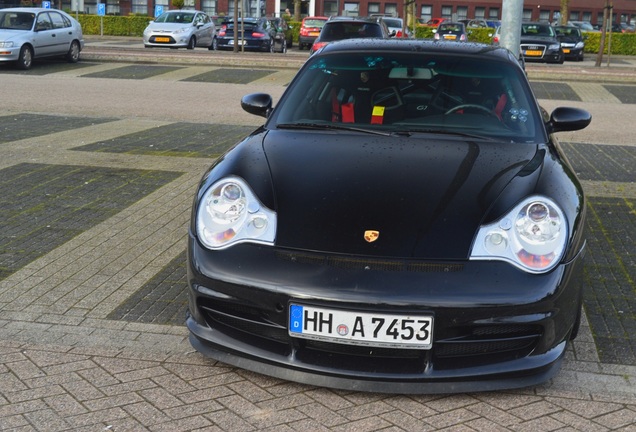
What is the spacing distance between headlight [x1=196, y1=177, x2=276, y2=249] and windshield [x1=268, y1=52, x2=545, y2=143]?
0.92 metres

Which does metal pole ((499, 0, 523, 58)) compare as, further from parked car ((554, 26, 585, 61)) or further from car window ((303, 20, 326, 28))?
car window ((303, 20, 326, 28))

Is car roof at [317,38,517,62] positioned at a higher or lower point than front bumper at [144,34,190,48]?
higher

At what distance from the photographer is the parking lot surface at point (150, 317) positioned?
147 inches

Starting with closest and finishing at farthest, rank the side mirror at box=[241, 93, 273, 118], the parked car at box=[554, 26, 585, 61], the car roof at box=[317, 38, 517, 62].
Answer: the car roof at box=[317, 38, 517, 62]
the side mirror at box=[241, 93, 273, 118]
the parked car at box=[554, 26, 585, 61]

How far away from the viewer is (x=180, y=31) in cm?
3130

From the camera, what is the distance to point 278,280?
12.5 ft

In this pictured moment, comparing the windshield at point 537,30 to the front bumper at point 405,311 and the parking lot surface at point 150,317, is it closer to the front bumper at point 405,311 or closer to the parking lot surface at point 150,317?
the parking lot surface at point 150,317

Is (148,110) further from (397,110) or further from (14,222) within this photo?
(397,110)

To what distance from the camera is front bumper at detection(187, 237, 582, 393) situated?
12.2 ft

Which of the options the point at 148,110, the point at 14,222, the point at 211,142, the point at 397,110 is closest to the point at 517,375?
the point at 397,110

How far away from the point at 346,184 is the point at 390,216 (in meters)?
0.32

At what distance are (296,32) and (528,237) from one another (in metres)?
43.6

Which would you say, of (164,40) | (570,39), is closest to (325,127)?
(164,40)

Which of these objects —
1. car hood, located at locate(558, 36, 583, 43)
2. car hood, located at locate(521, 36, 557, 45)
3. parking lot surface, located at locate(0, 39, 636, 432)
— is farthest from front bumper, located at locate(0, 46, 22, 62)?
car hood, located at locate(558, 36, 583, 43)
